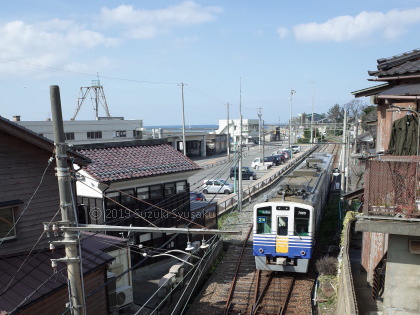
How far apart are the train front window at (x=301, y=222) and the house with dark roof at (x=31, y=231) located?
6273 mm

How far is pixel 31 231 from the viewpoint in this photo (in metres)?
7.99

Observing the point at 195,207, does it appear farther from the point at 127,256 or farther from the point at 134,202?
the point at 127,256

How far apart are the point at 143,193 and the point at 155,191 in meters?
0.58

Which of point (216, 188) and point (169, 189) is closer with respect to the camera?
point (169, 189)

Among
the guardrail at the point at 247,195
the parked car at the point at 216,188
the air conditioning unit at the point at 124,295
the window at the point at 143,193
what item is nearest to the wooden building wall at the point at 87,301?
the air conditioning unit at the point at 124,295

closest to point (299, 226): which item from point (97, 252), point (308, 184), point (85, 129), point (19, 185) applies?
point (308, 184)

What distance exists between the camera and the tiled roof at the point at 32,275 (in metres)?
6.52

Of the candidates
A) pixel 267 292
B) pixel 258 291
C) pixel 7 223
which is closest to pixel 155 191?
pixel 258 291

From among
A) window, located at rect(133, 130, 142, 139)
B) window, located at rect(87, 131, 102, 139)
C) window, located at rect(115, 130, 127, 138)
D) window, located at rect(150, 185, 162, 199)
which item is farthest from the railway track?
window, located at rect(133, 130, 142, 139)

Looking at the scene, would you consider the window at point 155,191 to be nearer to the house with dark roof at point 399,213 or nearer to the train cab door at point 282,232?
the train cab door at point 282,232

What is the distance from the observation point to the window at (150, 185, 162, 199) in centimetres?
1403

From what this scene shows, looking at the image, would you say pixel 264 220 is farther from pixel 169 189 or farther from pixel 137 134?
pixel 137 134

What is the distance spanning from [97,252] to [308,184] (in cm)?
905

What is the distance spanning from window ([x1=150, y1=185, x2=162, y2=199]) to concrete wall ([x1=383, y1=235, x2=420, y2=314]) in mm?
9419
